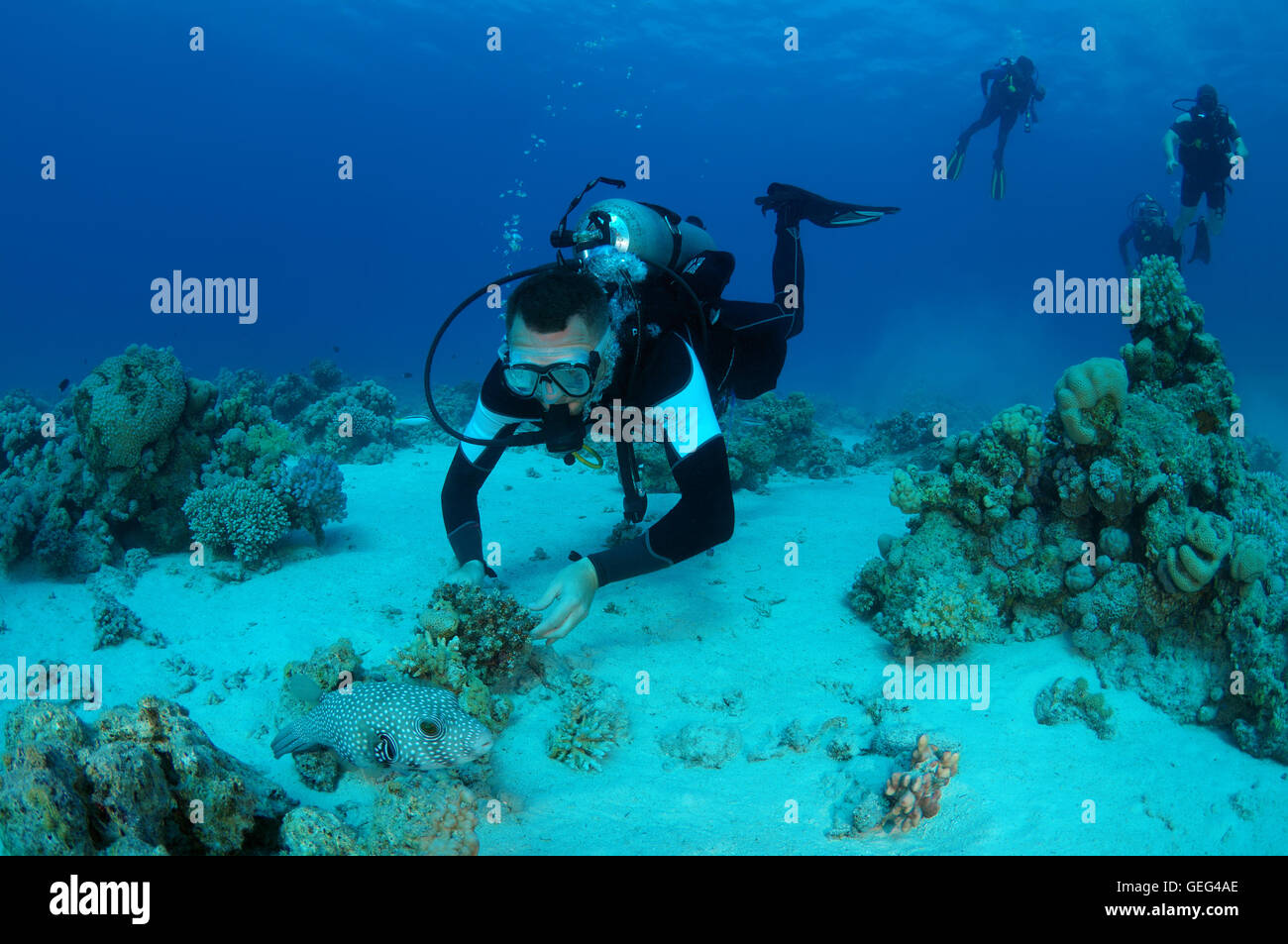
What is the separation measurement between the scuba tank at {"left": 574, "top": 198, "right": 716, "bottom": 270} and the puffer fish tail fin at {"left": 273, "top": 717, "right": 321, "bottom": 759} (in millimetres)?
3523

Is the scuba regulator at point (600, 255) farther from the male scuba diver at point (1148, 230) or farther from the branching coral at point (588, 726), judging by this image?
the male scuba diver at point (1148, 230)

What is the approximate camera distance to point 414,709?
9.78 ft

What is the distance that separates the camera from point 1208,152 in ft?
43.3

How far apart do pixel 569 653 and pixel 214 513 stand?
12.1 feet

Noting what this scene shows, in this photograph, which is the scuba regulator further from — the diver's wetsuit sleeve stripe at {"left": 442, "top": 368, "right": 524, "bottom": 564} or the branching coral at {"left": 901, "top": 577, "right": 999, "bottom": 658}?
the branching coral at {"left": 901, "top": 577, "right": 999, "bottom": 658}

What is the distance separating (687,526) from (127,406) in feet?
18.9

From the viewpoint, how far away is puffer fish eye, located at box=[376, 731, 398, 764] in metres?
2.95

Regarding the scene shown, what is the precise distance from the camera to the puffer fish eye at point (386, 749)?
295cm

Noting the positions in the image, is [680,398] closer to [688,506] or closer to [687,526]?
[688,506]

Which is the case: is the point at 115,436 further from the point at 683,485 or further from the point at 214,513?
the point at 683,485

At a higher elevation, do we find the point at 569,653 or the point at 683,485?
the point at 683,485

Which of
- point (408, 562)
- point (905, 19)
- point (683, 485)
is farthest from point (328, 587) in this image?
point (905, 19)

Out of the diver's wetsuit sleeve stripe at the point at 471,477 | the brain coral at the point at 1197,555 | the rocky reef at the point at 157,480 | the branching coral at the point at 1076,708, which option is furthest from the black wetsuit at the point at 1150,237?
the rocky reef at the point at 157,480

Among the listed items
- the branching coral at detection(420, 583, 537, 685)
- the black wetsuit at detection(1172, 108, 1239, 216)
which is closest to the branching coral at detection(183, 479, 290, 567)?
the branching coral at detection(420, 583, 537, 685)
